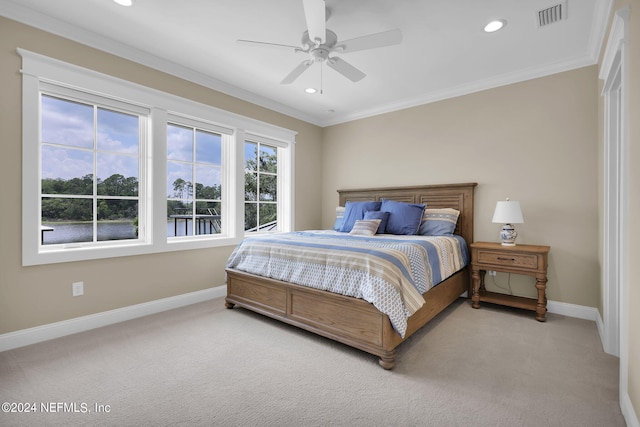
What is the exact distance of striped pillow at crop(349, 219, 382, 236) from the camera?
350 cm

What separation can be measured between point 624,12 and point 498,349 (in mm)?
2276

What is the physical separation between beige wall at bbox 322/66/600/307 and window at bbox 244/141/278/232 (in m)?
1.89

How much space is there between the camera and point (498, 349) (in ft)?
7.68

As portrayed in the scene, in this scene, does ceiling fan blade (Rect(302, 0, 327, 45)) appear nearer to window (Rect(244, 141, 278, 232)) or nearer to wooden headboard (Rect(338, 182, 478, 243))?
window (Rect(244, 141, 278, 232))

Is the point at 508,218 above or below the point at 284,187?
below

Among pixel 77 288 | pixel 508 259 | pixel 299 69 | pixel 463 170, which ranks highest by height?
pixel 299 69

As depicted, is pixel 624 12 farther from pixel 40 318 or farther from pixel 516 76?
pixel 40 318

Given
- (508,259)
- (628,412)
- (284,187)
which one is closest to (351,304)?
(628,412)

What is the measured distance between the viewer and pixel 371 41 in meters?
2.22

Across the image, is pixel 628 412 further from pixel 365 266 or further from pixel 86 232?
pixel 86 232

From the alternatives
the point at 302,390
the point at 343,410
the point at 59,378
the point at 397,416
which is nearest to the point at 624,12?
the point at 397,416

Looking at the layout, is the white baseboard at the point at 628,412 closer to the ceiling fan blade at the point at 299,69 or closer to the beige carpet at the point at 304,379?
the beige carpet at the point at 304,379

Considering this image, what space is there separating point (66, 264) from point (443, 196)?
4045mm

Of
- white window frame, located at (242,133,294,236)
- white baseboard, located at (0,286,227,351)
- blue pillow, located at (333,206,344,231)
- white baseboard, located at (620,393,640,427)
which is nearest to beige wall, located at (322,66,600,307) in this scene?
blue pillow, located at (333,206,344,231)
